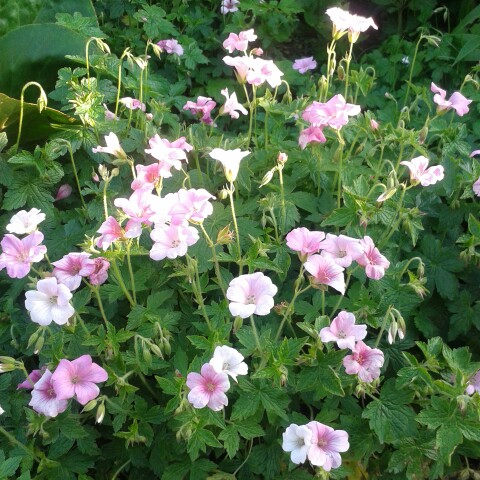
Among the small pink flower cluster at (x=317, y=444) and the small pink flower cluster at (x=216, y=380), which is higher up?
the small pink flower cluster at (x=216, y=380)

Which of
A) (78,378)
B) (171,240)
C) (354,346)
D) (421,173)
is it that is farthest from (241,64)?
(78,378)

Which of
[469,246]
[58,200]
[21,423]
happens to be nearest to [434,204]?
[469,246]

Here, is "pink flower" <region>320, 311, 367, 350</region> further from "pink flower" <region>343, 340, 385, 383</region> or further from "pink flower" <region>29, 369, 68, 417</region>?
"pink flower" <region>29, 369, 68, 417</region>

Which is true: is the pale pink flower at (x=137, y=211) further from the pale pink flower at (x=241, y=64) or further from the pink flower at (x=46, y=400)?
the pale pink flower at (x=241, y=64)

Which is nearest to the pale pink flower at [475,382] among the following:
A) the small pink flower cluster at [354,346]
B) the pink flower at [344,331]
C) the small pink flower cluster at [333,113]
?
the small pink flower cluster at [354,346]

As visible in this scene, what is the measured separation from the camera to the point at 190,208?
1666 millimetres

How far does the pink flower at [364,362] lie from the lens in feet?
5.55

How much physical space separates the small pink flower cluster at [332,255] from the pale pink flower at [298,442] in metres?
0.35

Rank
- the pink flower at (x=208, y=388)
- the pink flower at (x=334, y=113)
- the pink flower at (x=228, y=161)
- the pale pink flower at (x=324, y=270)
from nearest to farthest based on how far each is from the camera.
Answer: the pink flower at (x=208, y=388)
the pale pink flower at (x=324, y=270)
the pink flower at (x=228, y=161)
the pink flower at (x=334, y=113)

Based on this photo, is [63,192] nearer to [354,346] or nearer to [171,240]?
[171,240]

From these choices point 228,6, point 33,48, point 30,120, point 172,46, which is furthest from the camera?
point 228,6

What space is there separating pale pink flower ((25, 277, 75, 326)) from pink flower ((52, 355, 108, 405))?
107 mm

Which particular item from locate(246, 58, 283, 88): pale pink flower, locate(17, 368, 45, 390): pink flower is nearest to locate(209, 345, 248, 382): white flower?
locate(17, 368, 45, 390): pink flower

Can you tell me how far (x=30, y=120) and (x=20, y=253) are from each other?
89 cm
